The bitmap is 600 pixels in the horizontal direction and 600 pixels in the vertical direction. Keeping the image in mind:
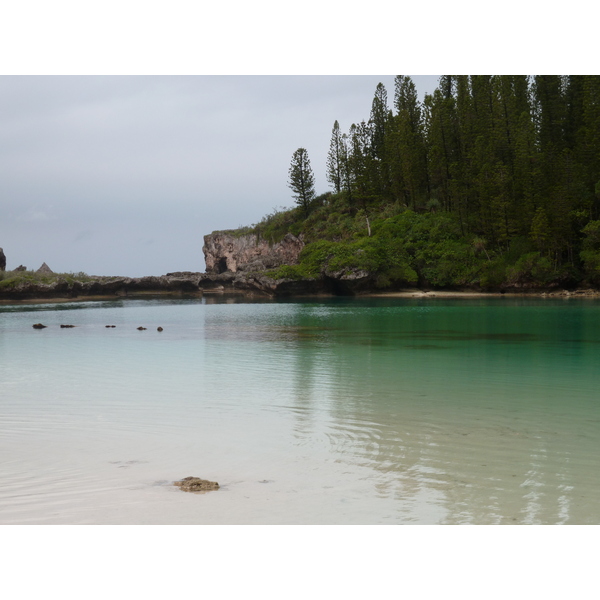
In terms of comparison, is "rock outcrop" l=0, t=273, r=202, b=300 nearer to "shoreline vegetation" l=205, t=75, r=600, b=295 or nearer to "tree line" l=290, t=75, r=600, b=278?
"shoreline vegetation" l=205, t=75, r=600, b=295

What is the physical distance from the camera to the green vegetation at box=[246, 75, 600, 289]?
4381 centimetres

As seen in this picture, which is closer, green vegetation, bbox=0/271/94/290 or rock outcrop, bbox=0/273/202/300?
green vegetation, bbox=0/271/94/290

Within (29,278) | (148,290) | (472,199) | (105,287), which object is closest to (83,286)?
(105,287)

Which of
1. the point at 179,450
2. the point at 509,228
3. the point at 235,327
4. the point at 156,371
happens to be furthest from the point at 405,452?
the point at 509,228

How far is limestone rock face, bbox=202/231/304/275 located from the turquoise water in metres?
48.9

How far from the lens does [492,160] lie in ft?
164

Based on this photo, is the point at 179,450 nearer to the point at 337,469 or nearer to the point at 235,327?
the point at 337,469

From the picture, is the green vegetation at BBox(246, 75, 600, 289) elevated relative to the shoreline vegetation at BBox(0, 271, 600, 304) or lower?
elevated

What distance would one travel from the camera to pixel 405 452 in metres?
6.72

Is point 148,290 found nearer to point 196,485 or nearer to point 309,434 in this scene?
point 309,434

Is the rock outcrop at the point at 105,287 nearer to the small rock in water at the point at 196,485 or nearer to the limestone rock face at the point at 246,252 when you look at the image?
the limestone rock face at the point at 246,252

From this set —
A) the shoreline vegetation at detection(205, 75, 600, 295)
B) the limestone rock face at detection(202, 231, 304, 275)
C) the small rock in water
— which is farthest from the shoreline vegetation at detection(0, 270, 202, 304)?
the small rock in water

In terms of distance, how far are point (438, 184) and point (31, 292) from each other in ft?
135

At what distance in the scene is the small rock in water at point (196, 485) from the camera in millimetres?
5566
